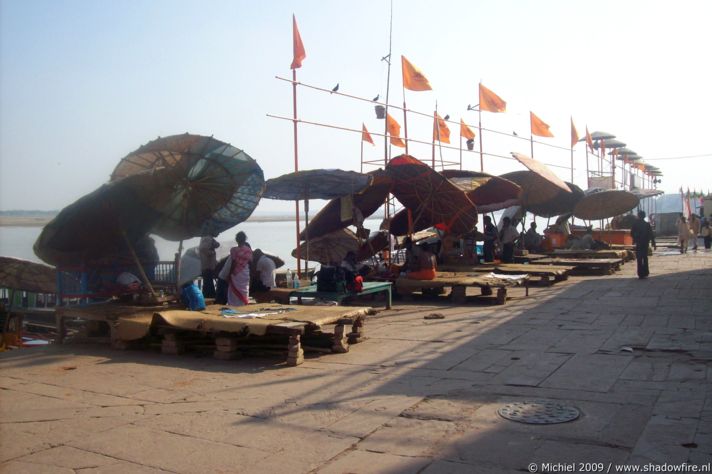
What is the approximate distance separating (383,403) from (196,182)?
600cm

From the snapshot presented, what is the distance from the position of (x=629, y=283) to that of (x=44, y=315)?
532 inches

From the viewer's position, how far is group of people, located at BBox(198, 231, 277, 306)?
10.0 m

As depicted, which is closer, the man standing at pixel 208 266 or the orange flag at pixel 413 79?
the man standing at pixel 208 266

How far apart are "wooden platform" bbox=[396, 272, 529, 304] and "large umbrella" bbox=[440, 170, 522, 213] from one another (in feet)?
10.4

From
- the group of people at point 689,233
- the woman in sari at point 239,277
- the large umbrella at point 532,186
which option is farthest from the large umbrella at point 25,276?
the group of people at point 689,233

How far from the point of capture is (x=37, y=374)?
7324mm

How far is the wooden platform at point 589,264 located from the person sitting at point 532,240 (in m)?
4.07

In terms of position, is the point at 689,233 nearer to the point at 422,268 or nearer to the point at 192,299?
the point at 422,268

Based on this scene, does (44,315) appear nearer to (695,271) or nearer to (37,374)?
(37,374)

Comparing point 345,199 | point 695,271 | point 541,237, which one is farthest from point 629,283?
point 541,237

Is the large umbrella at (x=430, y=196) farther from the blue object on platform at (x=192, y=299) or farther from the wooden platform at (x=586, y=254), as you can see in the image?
the blue object on platform at (x=192, y=299)

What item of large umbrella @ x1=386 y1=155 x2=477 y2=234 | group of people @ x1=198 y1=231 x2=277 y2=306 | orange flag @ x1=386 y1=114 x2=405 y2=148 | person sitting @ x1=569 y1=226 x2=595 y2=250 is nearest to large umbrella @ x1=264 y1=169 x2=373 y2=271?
large umbrella @ x1=386 y1=155 x2=477 y2=234

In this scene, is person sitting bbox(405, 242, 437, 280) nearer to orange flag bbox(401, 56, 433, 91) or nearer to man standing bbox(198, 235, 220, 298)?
man standing bbox(198, 235, 220, 298)

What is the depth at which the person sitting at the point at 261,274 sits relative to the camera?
11.7 meters
